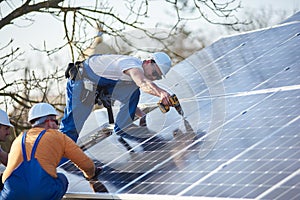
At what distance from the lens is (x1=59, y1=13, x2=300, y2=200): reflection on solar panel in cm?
613

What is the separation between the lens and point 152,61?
9172mm

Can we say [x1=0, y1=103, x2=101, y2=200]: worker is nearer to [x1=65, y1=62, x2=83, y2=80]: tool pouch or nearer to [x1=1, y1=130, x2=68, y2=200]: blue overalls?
[x1=1, y1=130, x2=68, y2=200]: blue overalls

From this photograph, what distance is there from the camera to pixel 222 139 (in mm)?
7277

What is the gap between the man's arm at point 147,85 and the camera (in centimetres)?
827

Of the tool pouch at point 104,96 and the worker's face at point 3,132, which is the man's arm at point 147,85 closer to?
the tool pouch at point 104,96

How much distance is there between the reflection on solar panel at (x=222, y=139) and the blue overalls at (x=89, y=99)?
11.8 inches

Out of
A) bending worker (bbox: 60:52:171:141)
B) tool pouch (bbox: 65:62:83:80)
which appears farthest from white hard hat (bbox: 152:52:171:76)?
tool pouch (bbox: 65:62:83:80)

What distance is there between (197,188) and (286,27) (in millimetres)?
5388

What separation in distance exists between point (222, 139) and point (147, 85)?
1.54 metres

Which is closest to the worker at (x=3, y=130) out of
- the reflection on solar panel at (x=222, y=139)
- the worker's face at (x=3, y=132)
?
the worker's face at (x=3, y=132)

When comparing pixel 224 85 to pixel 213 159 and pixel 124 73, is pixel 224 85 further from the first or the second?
pixel 213 159

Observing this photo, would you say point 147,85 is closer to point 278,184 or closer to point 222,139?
point 222,139

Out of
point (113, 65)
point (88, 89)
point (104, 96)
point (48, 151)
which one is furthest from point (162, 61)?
point (48, 151)

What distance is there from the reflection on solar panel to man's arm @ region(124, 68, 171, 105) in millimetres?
442
